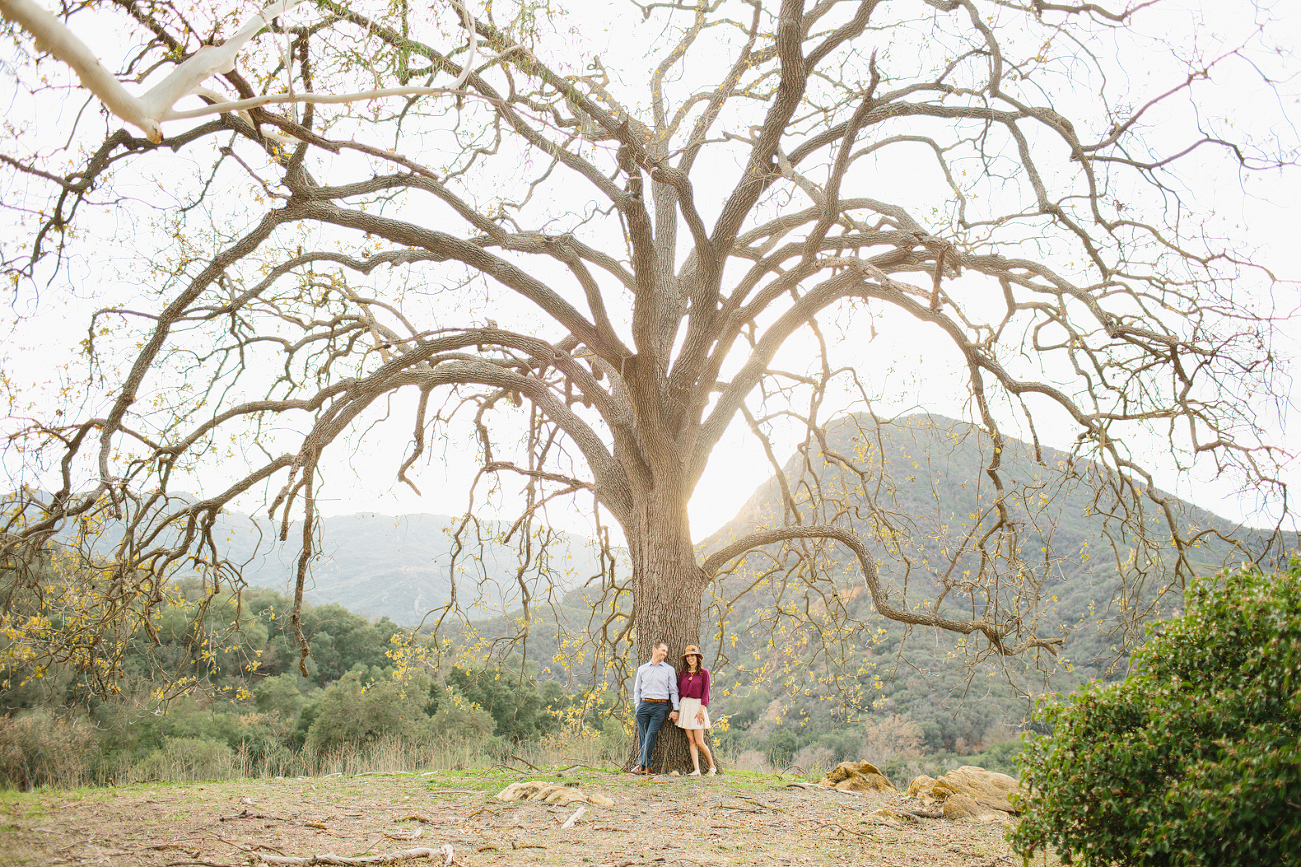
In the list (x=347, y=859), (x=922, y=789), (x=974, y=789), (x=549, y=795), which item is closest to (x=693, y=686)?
(x=549, y=795)

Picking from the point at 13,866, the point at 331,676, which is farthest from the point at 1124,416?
the point at 331,676

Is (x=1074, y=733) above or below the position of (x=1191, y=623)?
below

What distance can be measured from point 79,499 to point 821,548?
7.71 meters

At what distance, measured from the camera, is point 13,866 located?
344 centimetres

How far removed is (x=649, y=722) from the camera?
298 inches

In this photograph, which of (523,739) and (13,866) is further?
(523,739)

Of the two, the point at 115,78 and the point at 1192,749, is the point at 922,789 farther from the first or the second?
the point at 115,78

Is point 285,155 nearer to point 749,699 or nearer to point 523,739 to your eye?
point 523,739

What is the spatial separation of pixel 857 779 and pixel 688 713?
1737 mm

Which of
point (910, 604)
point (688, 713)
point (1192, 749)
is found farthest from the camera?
point (910, 604)

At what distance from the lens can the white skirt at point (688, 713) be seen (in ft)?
24.4

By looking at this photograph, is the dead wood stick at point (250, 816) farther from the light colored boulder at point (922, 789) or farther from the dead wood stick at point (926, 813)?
the light colored boulder at point (922, 789)

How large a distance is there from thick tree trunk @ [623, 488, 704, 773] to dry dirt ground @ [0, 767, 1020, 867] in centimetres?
82

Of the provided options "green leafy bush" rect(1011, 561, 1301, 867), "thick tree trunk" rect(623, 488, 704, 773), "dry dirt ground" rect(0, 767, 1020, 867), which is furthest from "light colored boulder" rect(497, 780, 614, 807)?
"green leafy bush" rect(1011, 561, 1301, 867)
